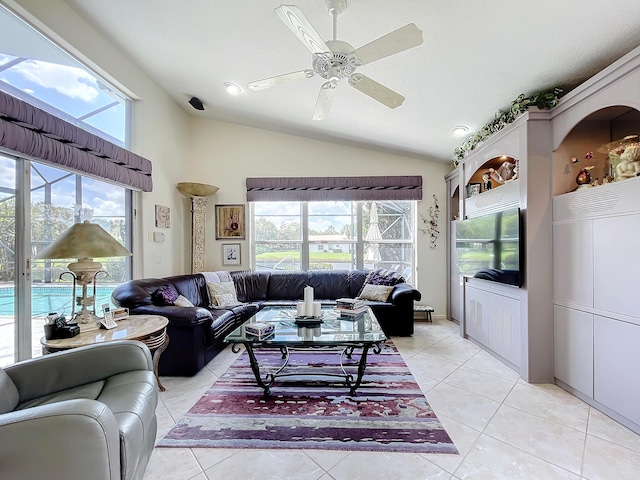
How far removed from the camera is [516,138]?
2699mm

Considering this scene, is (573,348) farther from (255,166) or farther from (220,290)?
(255,166)

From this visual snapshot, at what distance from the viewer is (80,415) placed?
3.16 feet

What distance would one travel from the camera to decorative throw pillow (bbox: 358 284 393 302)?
4.04 m

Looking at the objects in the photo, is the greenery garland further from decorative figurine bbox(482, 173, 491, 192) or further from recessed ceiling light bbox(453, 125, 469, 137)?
decorative figurine bbox(482, 173, 491, 192)

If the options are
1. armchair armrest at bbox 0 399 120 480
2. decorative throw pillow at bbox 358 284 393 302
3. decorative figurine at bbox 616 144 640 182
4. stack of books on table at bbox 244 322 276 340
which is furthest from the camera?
decorative throw pillow at bbox 358 284 393 302

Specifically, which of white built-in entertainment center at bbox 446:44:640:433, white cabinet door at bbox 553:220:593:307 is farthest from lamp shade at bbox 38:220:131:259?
white cabinet door at bbox 553:220:593:307

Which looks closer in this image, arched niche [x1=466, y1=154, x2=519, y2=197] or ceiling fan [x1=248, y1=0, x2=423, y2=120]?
ceiling fan [x1=248, y1=0, x2=423, y2=120]

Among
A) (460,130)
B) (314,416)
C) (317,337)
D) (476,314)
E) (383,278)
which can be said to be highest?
(460,130)

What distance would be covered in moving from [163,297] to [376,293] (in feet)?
8.73

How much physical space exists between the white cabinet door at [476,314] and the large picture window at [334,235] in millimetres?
1280

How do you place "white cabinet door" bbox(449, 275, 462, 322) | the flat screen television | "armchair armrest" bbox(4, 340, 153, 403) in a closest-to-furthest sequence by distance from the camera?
"armchair armrest" bbox(4, 340, 153, 403)
the flat screen television
"white cabinet door" bbox(449, 275, 462, 322)

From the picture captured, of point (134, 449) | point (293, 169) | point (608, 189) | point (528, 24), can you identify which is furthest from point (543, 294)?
point (293, 169)

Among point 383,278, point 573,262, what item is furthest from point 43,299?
point 573,262

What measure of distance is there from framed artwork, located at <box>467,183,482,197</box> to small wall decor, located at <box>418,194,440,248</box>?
0.98m
